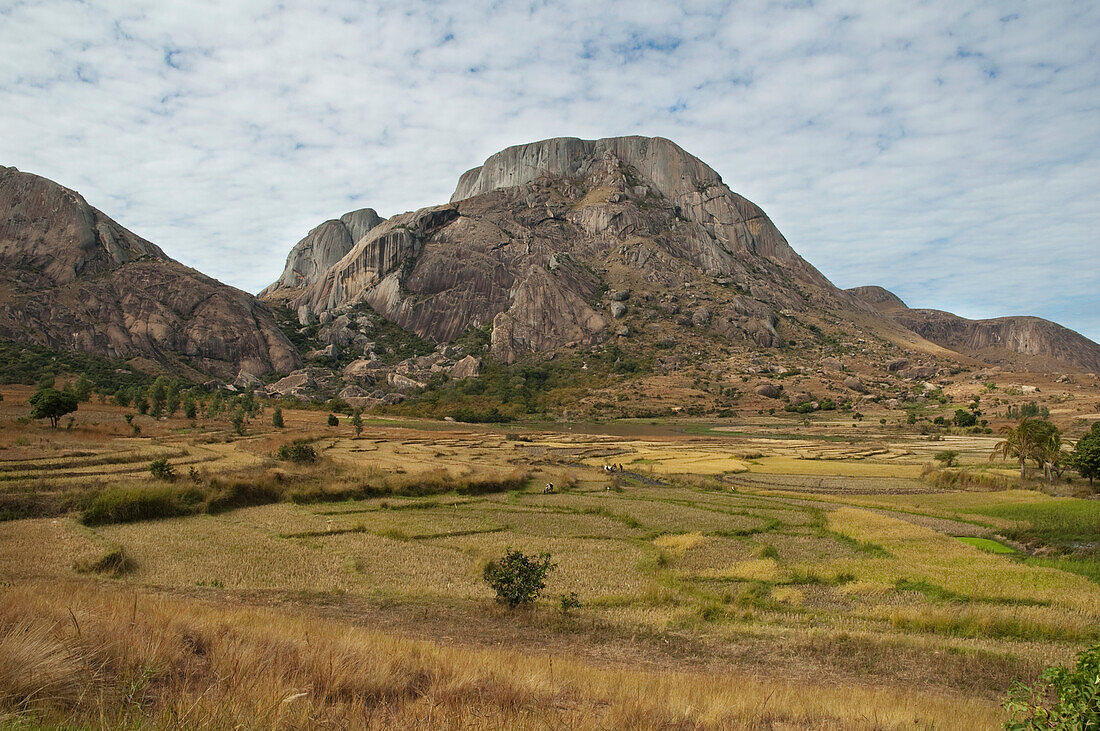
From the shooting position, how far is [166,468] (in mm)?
29750

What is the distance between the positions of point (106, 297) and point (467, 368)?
93940 millimetres

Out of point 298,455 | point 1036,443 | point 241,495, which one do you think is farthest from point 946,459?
point 241,495

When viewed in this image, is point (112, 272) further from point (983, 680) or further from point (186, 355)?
point (983, 680)

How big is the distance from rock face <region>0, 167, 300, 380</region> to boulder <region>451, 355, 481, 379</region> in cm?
5009

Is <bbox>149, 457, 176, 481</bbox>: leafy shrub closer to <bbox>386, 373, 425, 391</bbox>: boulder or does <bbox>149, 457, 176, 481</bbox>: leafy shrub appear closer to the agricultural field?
the agricultural field

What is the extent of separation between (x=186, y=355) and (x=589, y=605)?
6620 inches

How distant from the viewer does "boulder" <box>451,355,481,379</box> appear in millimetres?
162000

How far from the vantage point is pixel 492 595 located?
17125 millimetres

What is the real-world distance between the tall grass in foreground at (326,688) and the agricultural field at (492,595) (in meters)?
0.05

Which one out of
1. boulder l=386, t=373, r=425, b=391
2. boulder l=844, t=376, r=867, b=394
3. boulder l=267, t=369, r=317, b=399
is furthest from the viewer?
boulder l=386, t=373, r=425, b=391

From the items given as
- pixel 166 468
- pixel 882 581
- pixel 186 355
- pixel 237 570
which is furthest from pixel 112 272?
pixel 882 581

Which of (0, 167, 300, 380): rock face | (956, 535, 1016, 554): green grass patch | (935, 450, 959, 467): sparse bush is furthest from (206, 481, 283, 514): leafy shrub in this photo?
(0, 167, 300, 380): rock face

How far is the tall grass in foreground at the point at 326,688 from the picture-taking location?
231 inches

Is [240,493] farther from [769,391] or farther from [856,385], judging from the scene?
[856,385]
